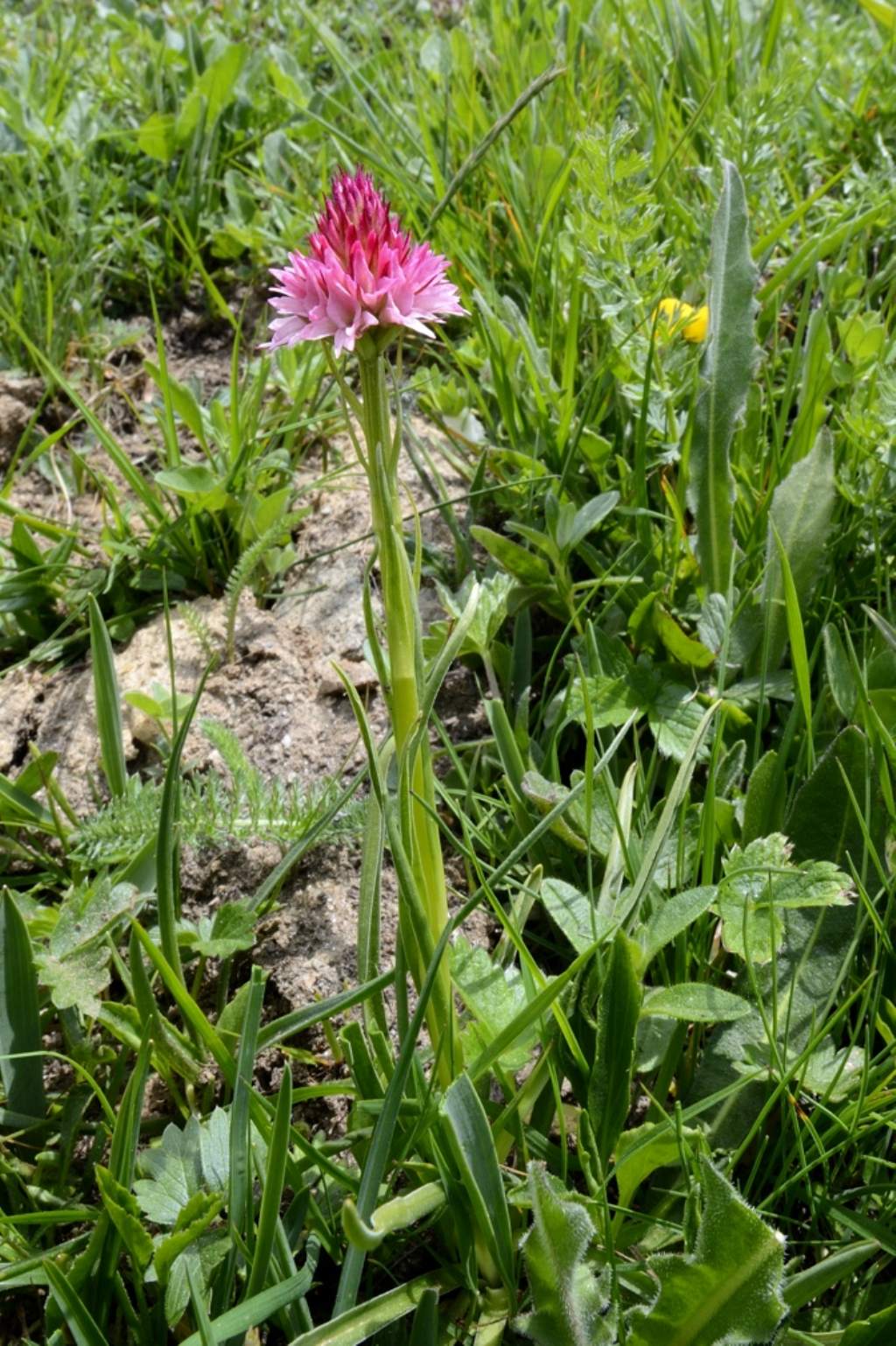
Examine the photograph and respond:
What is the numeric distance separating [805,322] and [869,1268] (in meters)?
1.63

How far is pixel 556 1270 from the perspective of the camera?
45.5 inches

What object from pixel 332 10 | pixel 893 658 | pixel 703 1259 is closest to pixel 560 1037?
pixel 703 1259

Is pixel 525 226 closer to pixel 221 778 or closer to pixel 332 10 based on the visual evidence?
pixel 221 778

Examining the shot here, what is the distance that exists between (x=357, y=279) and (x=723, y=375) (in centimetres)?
89

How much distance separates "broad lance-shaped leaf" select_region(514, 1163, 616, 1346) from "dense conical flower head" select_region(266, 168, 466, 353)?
0.85 m

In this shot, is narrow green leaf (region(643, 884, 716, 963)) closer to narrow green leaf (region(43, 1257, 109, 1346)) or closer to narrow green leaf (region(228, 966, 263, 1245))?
narrow green leaf (region(228, 966, 263, 1245))

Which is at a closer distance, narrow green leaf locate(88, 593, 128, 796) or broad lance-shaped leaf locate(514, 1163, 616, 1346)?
broad lance-shaped leaf locate(514, 1163, 616, 1346)

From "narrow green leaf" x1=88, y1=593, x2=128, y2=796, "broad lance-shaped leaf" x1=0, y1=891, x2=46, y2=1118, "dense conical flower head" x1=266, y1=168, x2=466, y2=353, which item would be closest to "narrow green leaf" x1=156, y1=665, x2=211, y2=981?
"broad lance-shaped leaf" x1=0, y1=891, x2=46, y2=1118

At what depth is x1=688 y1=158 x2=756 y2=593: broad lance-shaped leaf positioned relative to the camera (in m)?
1.84

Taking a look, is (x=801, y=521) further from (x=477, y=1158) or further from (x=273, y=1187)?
(x=273, y=1187)

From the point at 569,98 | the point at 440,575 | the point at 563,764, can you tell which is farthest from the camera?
the point at 569,98

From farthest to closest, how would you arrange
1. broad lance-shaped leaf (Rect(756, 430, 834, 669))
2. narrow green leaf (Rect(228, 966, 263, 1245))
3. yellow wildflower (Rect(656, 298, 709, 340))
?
1. yellow wildflower (Rect(656, 298, 709, 340))
2. broad lance-shaped leaf (Rect(756, 430, 834, 669))
3. narrow green leaf (Rect(228, 966, 263, 1245))

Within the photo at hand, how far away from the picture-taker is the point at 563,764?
1844mm

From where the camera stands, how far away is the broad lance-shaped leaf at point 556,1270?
1146 mm
